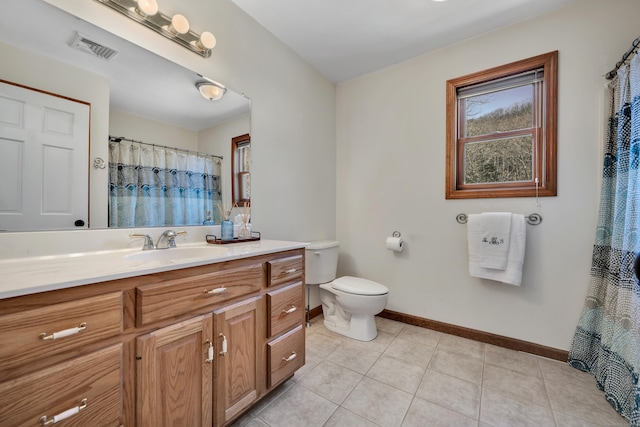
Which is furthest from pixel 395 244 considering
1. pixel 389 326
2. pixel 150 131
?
pixel 150 131

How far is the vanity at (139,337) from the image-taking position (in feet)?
2.09

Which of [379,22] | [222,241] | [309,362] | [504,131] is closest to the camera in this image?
[222,241]

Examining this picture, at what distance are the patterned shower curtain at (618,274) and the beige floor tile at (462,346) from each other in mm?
531

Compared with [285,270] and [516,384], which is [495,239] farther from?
[285,270]

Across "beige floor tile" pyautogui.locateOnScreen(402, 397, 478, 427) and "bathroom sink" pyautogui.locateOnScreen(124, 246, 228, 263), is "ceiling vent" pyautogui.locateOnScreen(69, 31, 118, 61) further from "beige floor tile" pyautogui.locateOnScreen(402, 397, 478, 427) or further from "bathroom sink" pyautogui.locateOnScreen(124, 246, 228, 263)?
"beige floor tile" pyautogui.locateOnScreen(402, 397, 478, 427)

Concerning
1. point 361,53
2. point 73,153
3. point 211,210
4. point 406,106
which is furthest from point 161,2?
point 406,106

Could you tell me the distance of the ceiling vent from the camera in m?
1.11

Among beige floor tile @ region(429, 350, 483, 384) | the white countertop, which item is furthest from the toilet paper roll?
the white countertop

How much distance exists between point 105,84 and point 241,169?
791 millimetres

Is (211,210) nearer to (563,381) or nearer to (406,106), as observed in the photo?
(406,106)

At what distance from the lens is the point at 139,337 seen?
830 mm

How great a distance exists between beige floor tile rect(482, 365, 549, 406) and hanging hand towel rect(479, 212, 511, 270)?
0.67 metres

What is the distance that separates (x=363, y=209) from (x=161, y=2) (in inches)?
81.9

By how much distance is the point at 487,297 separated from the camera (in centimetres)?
199
